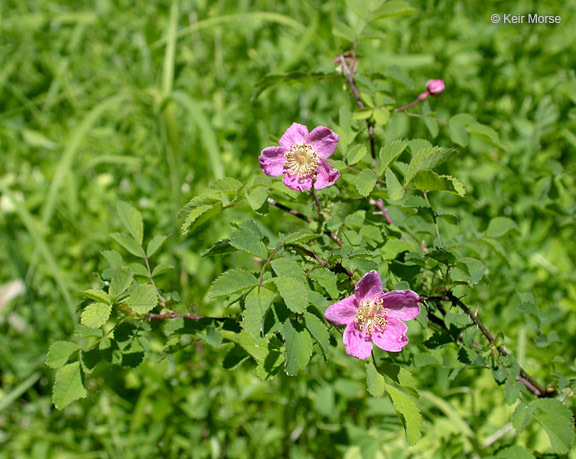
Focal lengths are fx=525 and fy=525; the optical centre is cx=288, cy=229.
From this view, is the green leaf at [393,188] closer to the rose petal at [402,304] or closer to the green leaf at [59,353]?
the rose petal at [402,304]

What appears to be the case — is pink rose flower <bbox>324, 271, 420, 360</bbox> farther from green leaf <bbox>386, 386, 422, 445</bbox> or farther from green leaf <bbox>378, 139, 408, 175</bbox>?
green leaf <bbox>378, 139, 408, 175</bbox>

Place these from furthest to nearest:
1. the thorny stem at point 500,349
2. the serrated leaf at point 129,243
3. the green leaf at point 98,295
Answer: the serrated leaf at point 129,243
the thorny stem at point 500,349
the green leaf at point 98,295

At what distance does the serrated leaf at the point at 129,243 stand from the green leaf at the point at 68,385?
0.30 m

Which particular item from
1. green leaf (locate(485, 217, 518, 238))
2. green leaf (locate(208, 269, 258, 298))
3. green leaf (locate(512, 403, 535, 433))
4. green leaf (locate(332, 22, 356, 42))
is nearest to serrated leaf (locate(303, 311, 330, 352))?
green leaf (locate(208, 269, 258, 298))

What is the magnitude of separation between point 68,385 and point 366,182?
0.76 metres

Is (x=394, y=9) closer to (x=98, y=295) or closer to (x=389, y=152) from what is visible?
(x=389, y=152)

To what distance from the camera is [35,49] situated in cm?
352

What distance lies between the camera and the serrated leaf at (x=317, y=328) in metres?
0.99

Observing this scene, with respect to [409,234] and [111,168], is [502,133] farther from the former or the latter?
[111,168]

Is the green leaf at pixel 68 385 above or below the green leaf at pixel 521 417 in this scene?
above

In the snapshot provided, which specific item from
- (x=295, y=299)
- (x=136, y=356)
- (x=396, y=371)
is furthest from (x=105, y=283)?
(x=396, y=371)

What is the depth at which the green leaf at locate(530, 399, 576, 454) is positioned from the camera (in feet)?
3.64

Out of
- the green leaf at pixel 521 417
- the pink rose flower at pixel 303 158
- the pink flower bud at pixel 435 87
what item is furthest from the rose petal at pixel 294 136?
the green leaf at pixel 521 417

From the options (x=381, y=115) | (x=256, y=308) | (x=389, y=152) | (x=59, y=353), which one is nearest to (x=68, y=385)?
(x=59, y=353)
